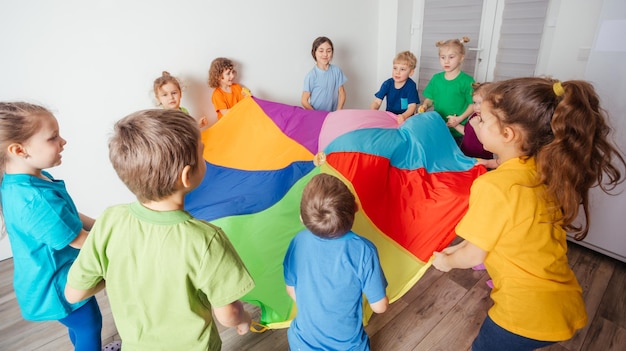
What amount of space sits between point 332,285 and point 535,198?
A: 639 millimetres

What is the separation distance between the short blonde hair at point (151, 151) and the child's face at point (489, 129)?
881 mm

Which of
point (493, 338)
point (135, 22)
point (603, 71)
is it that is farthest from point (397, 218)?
point (135, 22)

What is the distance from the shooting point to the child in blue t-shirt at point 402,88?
8.84 feet

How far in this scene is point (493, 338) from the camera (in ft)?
3.56

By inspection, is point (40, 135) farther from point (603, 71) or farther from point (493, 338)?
point (603, 71)

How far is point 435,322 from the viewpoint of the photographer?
1.70 meters

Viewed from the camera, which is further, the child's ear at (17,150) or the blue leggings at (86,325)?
the blue leggings at (86,325)

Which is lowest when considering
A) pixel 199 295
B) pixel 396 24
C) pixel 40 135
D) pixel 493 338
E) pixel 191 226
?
pixel 493 338

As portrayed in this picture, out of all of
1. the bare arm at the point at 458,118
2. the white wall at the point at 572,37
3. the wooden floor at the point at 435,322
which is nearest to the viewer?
the wooden floor at the point at 435,322

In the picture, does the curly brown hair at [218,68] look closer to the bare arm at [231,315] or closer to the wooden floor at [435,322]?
the wooden floor at [435,322]

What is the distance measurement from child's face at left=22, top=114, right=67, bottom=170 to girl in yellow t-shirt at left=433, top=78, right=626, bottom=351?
134 cm

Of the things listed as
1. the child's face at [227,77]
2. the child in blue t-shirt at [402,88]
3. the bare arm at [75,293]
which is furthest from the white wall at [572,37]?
the bare arm at [75,293]

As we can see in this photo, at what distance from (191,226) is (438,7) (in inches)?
130

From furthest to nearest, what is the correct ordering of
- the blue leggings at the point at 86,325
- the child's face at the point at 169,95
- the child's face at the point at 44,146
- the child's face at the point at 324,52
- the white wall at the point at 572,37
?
the child's face at the point at 324,52
the child's face at the point at 169,95
the white wall at the point at 572,37
the blue leggings at the point at 86,325
the child's face at the point at 44,146
